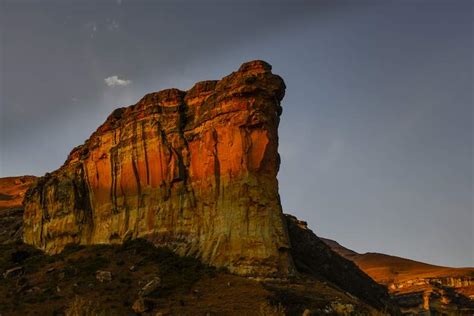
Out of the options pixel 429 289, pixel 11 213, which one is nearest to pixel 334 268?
pixel 429 289

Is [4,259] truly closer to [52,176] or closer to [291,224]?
[52,176]

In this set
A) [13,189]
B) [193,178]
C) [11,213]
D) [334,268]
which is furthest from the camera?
[13,189]

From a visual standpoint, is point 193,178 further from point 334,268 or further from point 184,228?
point 334,268

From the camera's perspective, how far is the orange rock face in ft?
146

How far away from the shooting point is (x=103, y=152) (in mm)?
60250

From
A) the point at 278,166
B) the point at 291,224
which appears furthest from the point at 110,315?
the point at 291,224

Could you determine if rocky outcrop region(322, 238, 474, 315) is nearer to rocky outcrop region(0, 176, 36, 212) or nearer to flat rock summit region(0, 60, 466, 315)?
flat rock summit region(0, 60, 466, 315)

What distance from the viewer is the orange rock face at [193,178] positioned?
4438 cm

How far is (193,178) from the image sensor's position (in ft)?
166

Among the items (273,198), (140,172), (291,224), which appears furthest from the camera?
(291,224)

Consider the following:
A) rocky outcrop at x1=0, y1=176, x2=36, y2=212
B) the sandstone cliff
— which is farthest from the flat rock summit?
rocky outcrop at x1=0, y1=176, x2=36, y2=212

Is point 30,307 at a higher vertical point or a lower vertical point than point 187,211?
lower

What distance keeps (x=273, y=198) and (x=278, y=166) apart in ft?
12.3

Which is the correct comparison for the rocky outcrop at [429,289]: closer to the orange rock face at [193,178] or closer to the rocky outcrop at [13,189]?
the orange rock face at [193,178]
